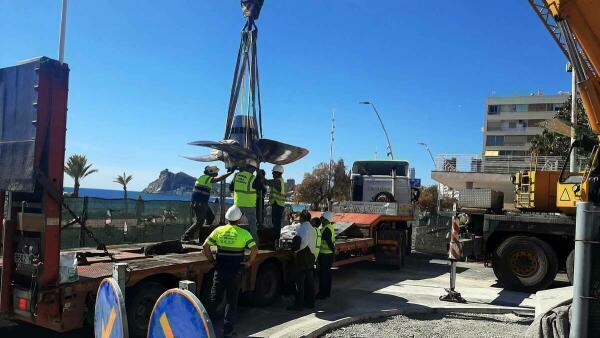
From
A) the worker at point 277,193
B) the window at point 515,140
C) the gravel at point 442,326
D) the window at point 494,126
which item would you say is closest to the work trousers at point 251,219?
the worker at point 277,193

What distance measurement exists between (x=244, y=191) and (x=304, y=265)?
166 cm

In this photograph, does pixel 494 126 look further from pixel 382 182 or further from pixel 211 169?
pixel 211 169

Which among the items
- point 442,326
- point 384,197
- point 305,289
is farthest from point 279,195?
point 384,197

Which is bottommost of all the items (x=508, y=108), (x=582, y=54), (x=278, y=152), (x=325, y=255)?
(x=325, y=255)

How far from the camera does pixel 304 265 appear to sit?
8.55 meters

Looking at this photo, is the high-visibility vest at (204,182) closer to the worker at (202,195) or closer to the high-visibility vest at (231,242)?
the worker at (202,195)

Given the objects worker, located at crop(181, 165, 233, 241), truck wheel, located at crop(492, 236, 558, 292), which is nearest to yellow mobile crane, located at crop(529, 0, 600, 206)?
truck wheel, located at crop(492, 236, 558, 292)

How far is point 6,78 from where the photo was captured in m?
5.75

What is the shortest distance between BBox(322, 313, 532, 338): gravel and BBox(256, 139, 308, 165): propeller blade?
3.65m

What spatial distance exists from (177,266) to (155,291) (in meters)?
0.45

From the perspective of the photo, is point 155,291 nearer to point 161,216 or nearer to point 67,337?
point 67,337

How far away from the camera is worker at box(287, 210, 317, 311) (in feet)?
28.1

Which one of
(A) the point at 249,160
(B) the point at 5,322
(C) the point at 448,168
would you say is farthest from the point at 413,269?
(C) the point at 448,168

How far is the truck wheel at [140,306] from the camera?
6.17 m
